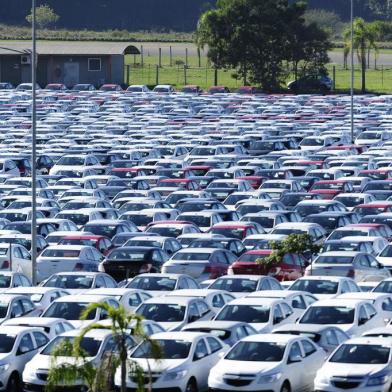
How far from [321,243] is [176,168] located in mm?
16139

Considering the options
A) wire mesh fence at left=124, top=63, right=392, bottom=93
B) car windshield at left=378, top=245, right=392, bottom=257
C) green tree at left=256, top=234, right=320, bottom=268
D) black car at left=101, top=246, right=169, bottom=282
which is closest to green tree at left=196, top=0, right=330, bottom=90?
wire mesh fence at left=124, top=63, right=392, bottom=93

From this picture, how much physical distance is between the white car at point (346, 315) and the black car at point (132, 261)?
818cm

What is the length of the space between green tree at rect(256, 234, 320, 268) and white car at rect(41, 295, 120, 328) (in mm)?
6528

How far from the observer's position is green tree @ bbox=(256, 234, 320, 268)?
3350 cm

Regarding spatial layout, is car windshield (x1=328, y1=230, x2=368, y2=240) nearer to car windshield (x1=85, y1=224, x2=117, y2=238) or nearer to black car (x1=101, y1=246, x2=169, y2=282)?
black car (x1=101, y1=246, x2=169, y2=282)

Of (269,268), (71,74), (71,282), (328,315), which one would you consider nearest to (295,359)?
(328,315)

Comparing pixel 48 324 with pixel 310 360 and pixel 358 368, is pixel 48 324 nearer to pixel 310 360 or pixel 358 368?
pixel 310 360

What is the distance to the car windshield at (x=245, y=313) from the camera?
2672 cm

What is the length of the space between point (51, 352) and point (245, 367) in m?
2.98

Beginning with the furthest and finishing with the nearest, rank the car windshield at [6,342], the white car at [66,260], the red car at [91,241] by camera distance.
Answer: the red car at [91,241], the white car at [66,260], the car windshield at [6,342]

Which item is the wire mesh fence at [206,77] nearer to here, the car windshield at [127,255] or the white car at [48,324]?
the car windshield at [127,255]

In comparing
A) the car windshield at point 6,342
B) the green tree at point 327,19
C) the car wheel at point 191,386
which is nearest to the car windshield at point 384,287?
the car wheel at point 191,386

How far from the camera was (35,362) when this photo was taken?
2383 cm

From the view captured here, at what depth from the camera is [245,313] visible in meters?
26.8
